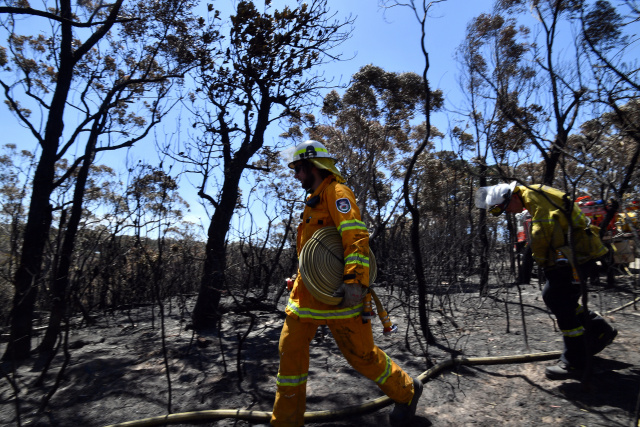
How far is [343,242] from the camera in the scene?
7.78 feet

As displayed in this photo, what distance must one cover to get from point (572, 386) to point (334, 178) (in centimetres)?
230

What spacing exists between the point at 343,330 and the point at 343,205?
2.49 feet

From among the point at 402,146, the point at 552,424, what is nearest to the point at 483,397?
the point at 552,424

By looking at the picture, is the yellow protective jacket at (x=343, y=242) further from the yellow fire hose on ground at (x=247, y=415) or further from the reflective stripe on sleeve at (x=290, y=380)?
the yellow fire hose on ground at (x=247, y=415)

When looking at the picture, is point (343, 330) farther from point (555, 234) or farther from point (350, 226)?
point (555, 234)

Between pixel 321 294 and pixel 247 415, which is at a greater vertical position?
pixel 321 294

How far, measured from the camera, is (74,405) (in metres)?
3.15

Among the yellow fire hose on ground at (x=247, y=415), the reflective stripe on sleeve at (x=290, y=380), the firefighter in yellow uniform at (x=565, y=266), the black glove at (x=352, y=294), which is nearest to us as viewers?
the black glove at (x=352, y=294)

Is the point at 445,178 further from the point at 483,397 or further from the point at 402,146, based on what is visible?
the point at 483,397

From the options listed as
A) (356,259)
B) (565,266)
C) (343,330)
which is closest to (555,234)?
(565,266)

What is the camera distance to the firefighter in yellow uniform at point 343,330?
7.66 ft

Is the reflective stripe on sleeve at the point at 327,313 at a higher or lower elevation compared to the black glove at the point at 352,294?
lower

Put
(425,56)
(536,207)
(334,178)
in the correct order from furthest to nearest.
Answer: (425,56) < (536,207) < (334,178)

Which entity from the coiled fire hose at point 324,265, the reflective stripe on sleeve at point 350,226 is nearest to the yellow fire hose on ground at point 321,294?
the coiled fire hose at point 324,265
